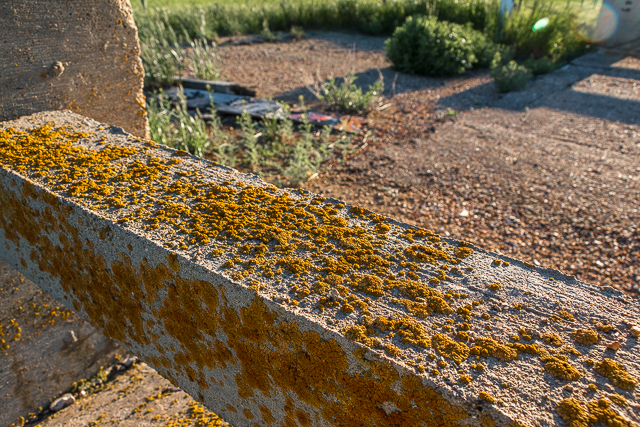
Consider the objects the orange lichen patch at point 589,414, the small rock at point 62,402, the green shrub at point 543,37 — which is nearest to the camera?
the orange lichen patch at point 589,414

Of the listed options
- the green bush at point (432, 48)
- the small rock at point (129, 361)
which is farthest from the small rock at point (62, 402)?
the green bush at point (432, 48)

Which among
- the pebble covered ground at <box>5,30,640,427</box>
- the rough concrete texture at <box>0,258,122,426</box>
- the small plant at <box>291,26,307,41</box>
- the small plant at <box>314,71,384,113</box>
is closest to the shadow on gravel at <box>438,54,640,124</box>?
the pebble covered ground at <box>5,30,640,427</box>

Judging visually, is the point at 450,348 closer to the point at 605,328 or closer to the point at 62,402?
the point at 605,328

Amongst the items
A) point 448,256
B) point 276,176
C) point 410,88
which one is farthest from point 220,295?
point 410,88

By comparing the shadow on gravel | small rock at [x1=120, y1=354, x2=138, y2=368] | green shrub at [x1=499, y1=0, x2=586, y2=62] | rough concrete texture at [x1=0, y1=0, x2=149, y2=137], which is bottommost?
small rock at [x1=120, y1=354, x2=138, y2=368]

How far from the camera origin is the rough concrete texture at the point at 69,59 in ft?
6.97

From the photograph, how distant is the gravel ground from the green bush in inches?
11.1

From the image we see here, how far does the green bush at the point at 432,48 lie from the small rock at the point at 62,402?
7.46 m

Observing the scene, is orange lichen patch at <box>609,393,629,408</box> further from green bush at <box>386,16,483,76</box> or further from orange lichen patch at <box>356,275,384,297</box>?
green bush at <box>386,16,483,76</box>

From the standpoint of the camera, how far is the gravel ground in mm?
3615

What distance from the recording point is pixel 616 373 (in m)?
0.91

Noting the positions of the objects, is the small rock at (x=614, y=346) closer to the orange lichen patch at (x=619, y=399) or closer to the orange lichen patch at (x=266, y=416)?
the orange lichen patch at (x=619, y=399)

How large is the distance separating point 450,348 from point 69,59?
7.76 ft

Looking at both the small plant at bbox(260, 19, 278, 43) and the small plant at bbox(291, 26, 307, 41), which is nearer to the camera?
the small plant at bbox(260, 19, 278, 43)
